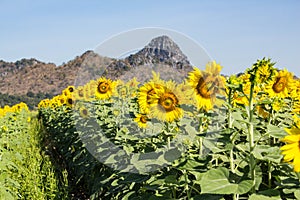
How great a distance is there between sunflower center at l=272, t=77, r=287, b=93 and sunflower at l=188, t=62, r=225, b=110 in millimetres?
975

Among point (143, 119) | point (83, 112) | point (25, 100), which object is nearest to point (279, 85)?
point (143, 119)

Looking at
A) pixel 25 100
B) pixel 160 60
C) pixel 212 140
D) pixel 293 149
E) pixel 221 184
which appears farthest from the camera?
pixel 25 100

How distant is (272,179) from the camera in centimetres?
271

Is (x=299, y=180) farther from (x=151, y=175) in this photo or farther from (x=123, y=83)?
(x=123, y=83)

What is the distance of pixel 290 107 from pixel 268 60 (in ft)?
4.61

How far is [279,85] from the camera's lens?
3.39 meters

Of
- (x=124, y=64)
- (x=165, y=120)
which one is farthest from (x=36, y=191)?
(x=165, y=120)

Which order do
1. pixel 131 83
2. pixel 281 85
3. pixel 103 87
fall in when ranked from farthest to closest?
pixel 131 83, pixel 103 87, pixel 281 85

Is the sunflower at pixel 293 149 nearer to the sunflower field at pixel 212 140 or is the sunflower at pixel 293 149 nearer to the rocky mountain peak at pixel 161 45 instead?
the sunflower field at pixel 212 140

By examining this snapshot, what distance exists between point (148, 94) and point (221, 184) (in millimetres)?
1031

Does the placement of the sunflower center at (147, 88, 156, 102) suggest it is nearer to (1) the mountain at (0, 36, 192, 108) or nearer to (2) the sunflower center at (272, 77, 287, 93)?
(1) the mountain at (0, 36, 192, 108)

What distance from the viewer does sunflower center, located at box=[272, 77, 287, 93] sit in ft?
11.1

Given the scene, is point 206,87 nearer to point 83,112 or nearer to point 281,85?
point 281,85

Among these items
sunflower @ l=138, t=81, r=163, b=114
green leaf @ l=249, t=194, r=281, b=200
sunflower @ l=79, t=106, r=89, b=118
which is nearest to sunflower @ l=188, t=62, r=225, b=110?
sunflower @ l=138, t=81, r=163, b=114
